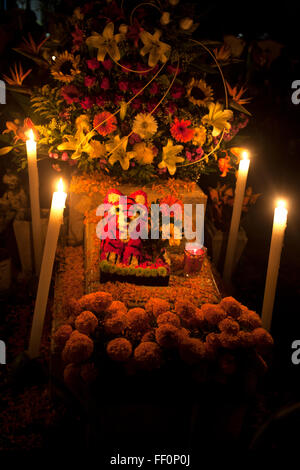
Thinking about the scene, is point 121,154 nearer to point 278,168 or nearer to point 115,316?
point 115,316

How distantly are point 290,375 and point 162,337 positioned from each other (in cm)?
105

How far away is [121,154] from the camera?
2350 millimetres

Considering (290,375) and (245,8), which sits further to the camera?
(245,8)

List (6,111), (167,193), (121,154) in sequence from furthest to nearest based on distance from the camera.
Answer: (6,111) → (167,193) → (121,154)

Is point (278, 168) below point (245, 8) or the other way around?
below

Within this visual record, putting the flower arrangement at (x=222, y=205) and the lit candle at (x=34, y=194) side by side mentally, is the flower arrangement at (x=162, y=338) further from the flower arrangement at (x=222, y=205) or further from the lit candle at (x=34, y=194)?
the flower arrangement at (x=222, y=205)

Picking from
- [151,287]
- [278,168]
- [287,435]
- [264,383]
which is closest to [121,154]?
[151,287]

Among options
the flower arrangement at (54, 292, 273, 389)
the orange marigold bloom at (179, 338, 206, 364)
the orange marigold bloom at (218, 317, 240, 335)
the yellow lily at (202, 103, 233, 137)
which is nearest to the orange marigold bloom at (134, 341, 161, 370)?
the flower arrangement at (54, 292, 273, 389)

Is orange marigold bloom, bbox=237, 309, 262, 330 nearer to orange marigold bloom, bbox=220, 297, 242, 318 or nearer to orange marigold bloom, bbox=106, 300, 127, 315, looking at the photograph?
orange marigold bloom, bbox=220, 297, 242, 318

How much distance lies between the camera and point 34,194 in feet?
8.17

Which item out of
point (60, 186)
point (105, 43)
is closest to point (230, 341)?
point (60, 186)

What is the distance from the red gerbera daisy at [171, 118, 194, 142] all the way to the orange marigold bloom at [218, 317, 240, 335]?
117 centimetres

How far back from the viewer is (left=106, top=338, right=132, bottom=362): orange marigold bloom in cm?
160

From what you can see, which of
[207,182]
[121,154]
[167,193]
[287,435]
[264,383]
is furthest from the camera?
[207,182]
